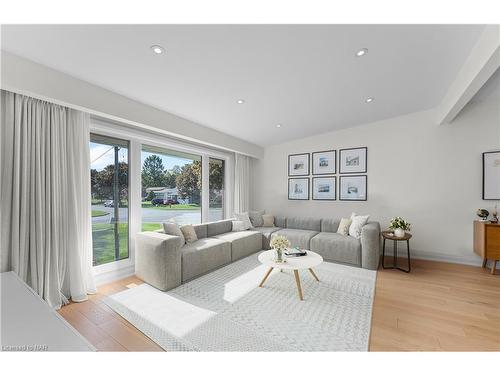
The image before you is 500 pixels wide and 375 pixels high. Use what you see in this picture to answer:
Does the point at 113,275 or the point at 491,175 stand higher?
the point at 491,175

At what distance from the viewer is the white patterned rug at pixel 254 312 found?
1732mm

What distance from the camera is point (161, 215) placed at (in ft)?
12.4

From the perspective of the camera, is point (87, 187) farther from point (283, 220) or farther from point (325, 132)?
point (325, 132)

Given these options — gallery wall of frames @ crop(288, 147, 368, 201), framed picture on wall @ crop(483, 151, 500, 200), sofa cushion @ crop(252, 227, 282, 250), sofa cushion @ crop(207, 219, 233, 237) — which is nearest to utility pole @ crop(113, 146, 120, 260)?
sofa cushion @ crop(207, 219, 233, 237)

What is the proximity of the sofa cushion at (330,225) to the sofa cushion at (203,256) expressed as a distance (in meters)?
2.09

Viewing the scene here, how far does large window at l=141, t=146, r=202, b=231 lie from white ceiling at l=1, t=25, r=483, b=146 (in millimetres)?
974

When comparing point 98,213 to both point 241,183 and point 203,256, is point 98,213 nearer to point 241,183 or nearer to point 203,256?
point 203,256

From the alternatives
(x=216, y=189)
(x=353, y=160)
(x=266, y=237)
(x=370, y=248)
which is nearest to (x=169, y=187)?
(x=216, y=189)

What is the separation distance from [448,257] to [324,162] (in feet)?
8.90

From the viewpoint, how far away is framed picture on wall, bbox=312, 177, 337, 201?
4.64 m

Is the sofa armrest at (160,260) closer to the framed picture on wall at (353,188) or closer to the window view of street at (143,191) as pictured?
the window view of street at (143,191)

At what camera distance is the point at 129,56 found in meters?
1.93

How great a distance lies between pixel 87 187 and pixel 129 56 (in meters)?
1.65

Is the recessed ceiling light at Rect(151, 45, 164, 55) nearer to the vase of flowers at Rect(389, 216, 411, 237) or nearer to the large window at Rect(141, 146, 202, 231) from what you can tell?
the large window at Rect(141, 146, 202, 231)
